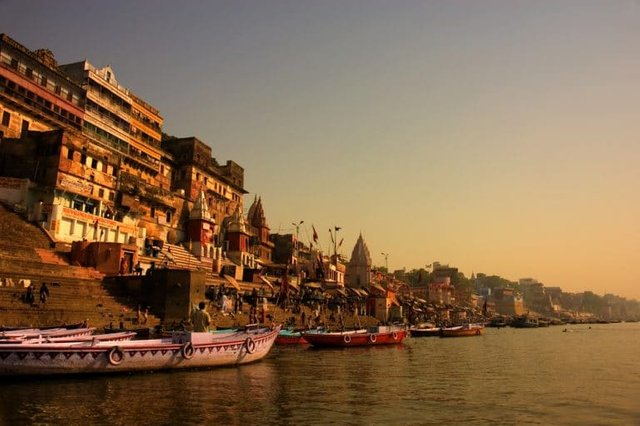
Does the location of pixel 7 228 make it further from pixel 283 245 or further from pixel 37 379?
pixel 283 245

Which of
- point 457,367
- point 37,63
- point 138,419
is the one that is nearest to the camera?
point 138,419

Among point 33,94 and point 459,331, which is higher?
point 33,94

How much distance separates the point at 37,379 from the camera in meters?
15.3

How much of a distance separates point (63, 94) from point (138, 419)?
3613 centimetres

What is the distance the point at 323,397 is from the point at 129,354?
22.1 feet

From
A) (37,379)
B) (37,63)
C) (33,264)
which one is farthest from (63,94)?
(37,379)

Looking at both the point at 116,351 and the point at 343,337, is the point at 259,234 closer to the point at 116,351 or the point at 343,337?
the point at 343,337

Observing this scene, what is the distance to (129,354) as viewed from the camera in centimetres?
1678

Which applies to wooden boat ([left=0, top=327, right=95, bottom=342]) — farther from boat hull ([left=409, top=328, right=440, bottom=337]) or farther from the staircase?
boat hull ([left=409, top=328, right=440, bottom=337])

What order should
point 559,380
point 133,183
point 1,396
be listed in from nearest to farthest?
1. point 1,396
2. point 559,380
3. point 133,183

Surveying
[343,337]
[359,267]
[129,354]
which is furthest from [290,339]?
[359,267]

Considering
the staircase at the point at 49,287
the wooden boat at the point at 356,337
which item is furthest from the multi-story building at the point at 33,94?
the wooden boat at the point at 356,337

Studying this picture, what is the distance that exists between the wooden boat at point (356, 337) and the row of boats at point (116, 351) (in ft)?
34.2

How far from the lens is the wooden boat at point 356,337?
34.0 m
